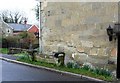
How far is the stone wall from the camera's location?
39.9ft

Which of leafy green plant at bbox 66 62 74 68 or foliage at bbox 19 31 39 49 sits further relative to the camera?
foliage at bbox 19 31 39 49

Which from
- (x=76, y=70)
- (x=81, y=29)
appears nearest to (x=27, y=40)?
(x=81, y=29)

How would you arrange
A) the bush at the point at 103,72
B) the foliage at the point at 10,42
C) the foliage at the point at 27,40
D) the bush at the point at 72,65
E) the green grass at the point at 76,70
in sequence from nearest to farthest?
Answer: 1. the green grass at the point at 76,70
2. the bush at the point at 103,72
3. the bush at the point at 72,65
4. the foliage at the point at 27,40
5. the foliage at the point at 10,42

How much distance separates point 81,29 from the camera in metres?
13.5

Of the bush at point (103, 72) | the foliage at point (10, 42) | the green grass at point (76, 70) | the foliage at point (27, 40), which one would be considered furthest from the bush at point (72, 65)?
the foliage at point (10, 42)

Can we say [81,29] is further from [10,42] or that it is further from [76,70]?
[10,42]

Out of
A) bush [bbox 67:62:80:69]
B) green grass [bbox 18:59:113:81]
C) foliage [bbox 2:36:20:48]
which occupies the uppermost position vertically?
foliage [bbox 2:36:20:48]

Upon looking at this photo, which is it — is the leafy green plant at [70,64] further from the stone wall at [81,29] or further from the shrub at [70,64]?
the stone wall at [81,29]

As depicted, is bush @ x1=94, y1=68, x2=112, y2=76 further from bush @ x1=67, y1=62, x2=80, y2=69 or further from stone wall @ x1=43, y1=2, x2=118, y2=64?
bush @ x1=67, y1=62, x2=80, y2=69

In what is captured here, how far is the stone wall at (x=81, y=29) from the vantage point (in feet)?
39.9

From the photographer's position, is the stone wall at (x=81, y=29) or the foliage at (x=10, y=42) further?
the foliage at (x=10, y=42)

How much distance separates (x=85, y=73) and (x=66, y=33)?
3403mm

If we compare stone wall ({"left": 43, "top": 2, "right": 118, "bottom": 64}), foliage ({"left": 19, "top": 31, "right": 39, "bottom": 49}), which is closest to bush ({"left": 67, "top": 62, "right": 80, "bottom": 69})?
stone wall ({"left": 43, "top": 2, "right": 118, "bottom": 64})

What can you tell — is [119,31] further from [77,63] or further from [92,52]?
[77,63]
